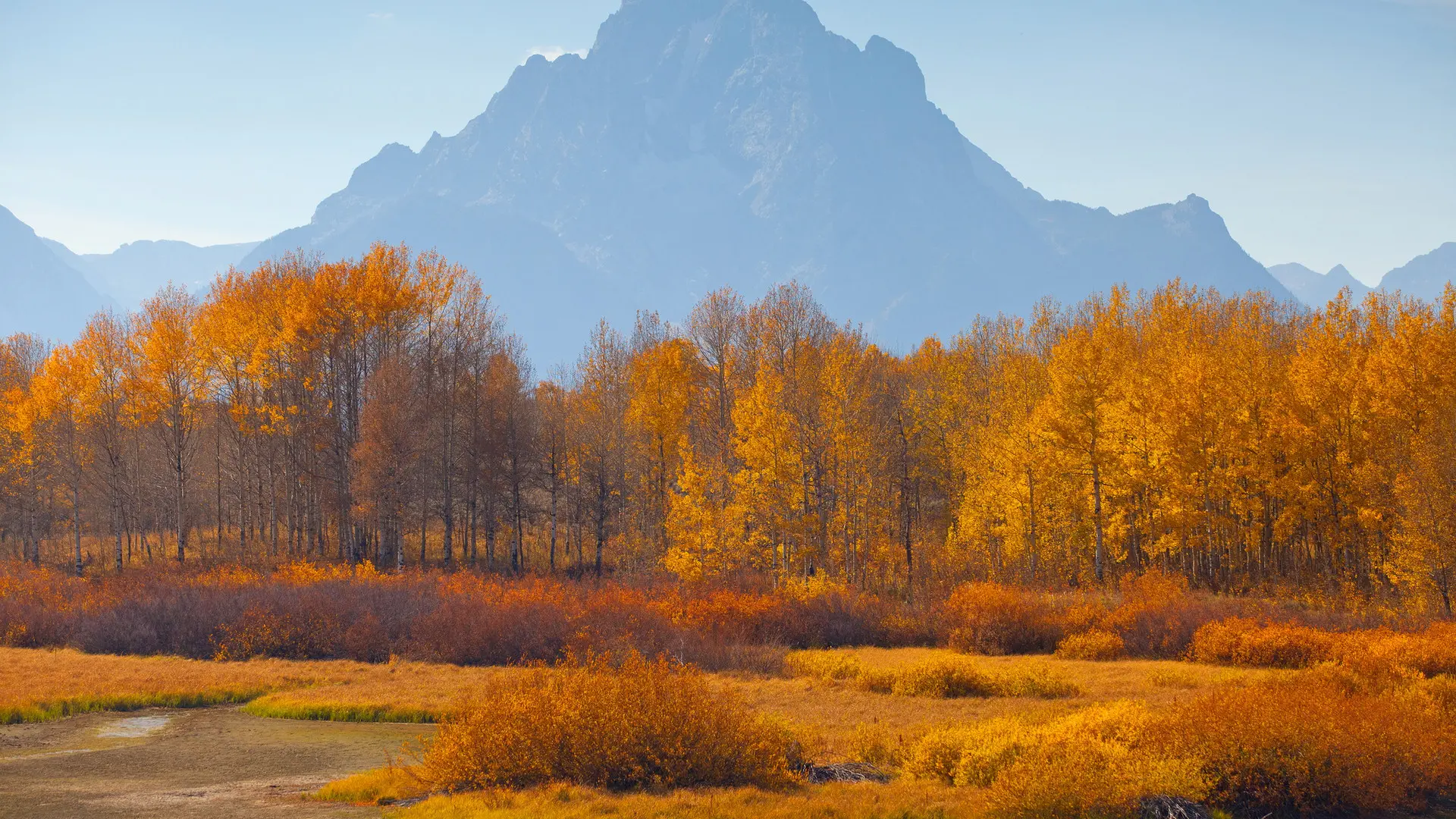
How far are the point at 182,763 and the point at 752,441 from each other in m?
24.1

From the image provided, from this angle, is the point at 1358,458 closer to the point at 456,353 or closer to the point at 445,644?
the point at 445,644

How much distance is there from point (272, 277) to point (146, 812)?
43267 millimetres

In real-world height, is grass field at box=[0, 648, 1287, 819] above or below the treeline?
below

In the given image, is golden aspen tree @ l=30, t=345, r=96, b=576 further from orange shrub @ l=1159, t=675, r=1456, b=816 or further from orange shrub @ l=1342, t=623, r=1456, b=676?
orange shrub @ l=1342, t=623, r=1456, b=676

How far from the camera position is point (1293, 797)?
Result: 11820 millimetres

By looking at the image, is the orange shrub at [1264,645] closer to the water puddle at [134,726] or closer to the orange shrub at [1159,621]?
the orange shrub at [1159,621]

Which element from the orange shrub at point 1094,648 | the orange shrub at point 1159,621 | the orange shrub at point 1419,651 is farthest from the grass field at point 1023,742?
the orange shrub at point 1159,621

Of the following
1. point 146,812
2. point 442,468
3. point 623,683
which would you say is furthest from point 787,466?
point 146,812

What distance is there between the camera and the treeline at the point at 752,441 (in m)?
33.8

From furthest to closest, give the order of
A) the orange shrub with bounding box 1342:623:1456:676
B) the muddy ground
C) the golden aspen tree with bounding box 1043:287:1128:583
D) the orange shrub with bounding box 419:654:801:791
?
1. the golden aspen tree with bounding box 1043:287:1128:583
2. the orange shrub with bounding box 1342:623:1456:676
3. the orange shrub with bounding box 419:654:801:791
4. the muddy ground

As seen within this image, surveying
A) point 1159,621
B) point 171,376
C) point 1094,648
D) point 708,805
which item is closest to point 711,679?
point 1094,648

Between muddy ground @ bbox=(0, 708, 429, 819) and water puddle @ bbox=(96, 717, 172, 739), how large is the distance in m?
0.03

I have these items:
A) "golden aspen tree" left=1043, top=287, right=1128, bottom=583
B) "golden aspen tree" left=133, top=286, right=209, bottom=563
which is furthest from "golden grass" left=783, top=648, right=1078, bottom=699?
"golden aspen tree" left=133, top=286, right=209, bottom=563

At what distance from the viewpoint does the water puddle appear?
61.9 ft
